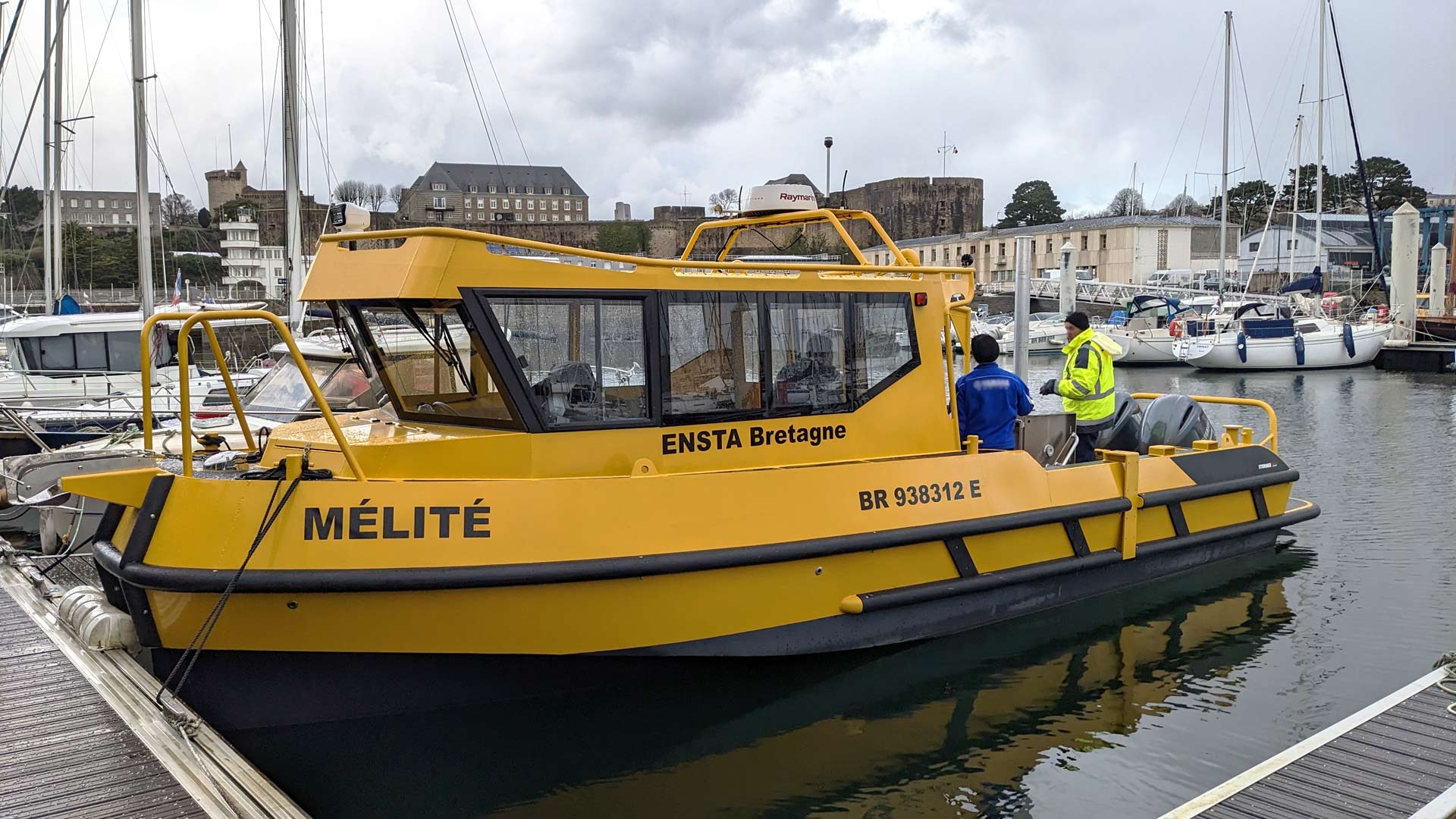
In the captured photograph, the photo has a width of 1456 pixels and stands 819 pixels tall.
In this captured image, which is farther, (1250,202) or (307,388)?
(1250,202)

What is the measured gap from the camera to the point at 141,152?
500 inches

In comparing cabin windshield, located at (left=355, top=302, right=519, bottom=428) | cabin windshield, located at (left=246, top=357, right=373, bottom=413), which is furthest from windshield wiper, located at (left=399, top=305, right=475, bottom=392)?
cabin windshield, located at (left=246, top=357, right=373, bottom=413)

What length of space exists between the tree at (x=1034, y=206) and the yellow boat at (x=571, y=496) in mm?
84002

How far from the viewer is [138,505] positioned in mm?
4938

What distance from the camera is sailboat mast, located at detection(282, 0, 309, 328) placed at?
1298 cm

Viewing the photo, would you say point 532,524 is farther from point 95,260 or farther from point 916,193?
point 916,193

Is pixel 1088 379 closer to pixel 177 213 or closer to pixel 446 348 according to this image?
pixel 446 348

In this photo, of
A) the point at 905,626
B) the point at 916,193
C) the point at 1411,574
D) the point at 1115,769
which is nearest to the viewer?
the point at 1115,769

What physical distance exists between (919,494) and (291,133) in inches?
399

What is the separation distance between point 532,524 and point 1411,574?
7.29 metres

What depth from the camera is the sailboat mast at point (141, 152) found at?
1248 cm

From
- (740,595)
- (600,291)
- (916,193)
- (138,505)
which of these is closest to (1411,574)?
(740,595)

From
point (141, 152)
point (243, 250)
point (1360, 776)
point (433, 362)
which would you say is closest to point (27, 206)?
point (243, 250)

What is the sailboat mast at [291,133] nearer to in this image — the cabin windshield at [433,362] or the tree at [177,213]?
the cabin windshield at [433,362]
